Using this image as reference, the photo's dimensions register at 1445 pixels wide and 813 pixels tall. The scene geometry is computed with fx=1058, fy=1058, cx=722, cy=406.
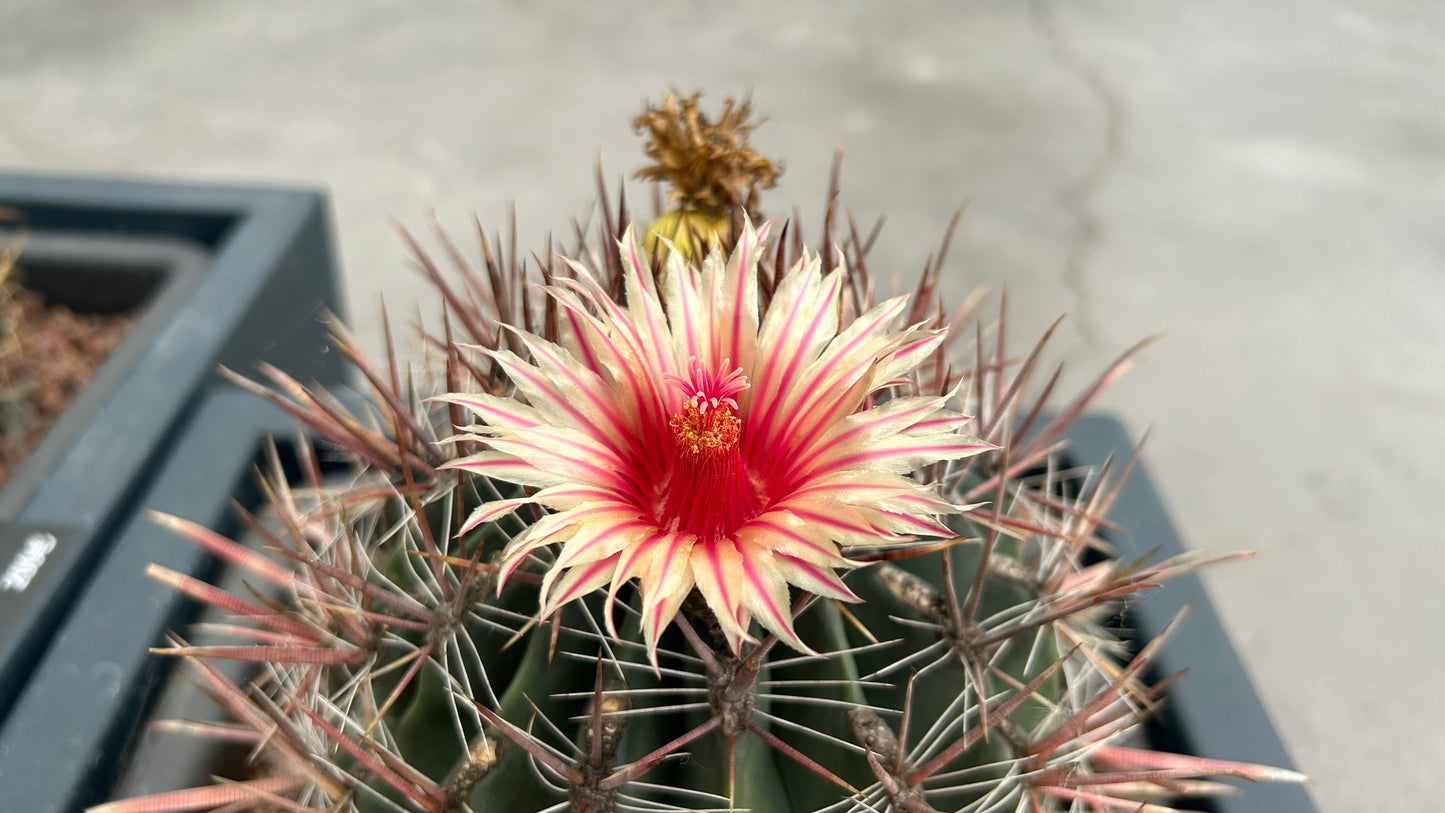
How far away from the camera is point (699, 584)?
13.8 inches

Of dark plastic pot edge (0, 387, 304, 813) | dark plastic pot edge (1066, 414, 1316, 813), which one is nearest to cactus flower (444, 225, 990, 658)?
dark plastic pot edge (1066, 414, 1316, 813)

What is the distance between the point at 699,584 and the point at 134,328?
874 millimetres

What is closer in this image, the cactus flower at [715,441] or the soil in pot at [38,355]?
the cactus flower at [715,441]

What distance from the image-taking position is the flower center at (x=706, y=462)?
39 cm

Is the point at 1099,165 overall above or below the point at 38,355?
above

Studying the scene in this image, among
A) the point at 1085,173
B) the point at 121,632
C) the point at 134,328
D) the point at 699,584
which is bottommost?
the point at 699,584

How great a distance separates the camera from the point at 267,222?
1087mm

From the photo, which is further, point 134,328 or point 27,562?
point 134,328

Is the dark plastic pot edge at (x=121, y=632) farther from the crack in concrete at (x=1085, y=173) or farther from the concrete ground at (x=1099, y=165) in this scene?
the crack in concrete at (x=1085, y=173)

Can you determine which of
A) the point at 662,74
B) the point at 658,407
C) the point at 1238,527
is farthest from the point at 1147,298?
the point at 658,407

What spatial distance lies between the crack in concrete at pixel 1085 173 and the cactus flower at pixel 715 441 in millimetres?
1455

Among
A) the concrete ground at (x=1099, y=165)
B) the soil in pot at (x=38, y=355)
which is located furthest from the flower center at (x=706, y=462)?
the concrete ground at (x=1099, y=165)

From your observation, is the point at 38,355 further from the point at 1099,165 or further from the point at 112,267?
the point at 1099,165

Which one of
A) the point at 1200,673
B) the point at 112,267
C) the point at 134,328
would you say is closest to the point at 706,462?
the point at 1200,673
